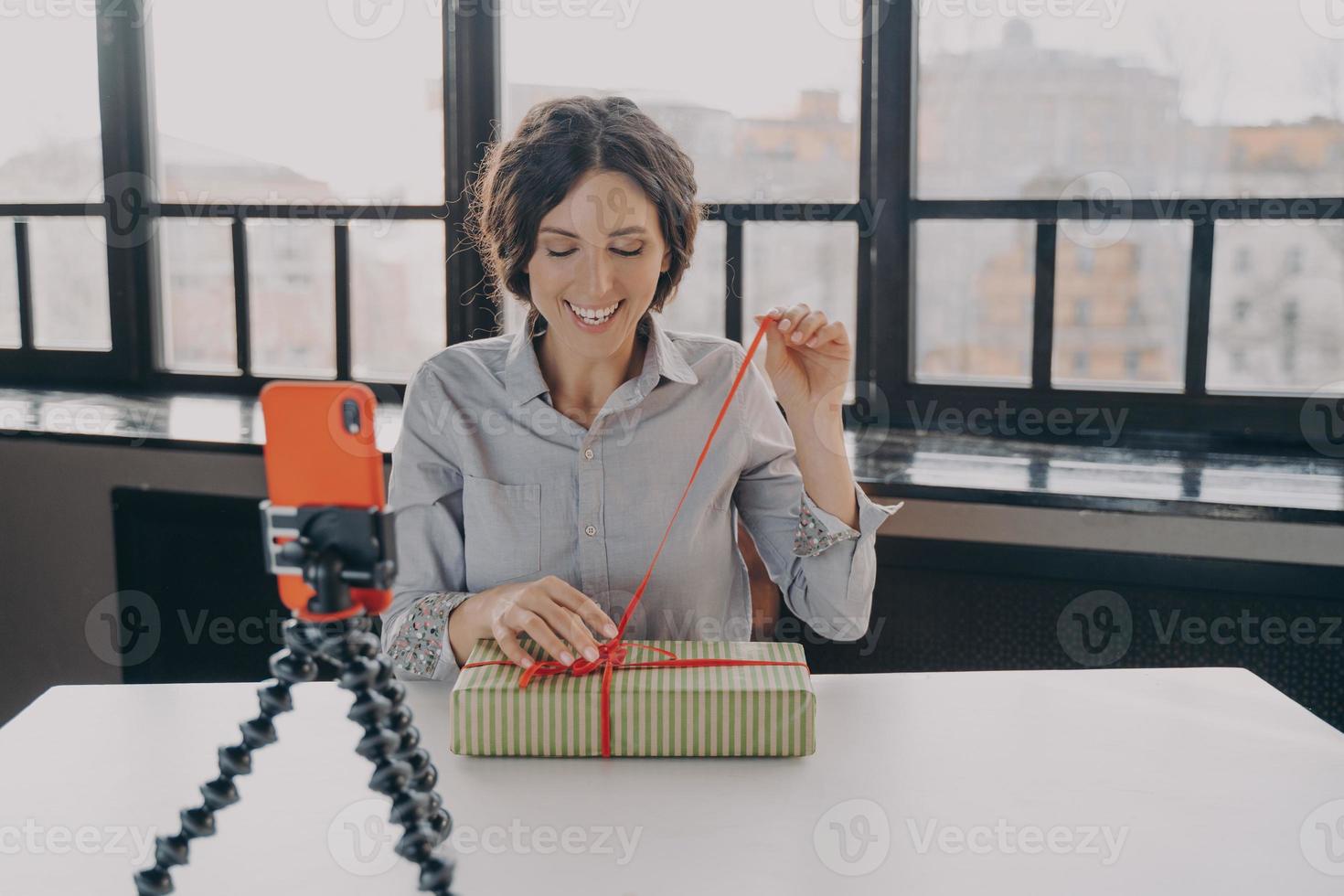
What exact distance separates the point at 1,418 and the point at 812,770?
2.45 meters

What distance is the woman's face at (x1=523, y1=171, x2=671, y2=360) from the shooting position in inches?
60.2

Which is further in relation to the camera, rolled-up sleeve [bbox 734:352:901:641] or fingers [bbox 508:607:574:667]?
rolled-up sleeve [bbox 734:352:901:641]

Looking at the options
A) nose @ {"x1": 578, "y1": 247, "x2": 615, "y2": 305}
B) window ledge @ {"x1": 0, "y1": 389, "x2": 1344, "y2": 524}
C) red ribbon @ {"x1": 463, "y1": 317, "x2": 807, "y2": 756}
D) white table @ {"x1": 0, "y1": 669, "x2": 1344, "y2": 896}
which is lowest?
white table @ {"x1": 0, "y1": 669, "x2": 1344, "y2": 896}

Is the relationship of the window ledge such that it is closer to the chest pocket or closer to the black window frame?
the black window frame

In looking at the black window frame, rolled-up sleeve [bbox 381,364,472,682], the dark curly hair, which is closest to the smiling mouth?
the dark curly hair

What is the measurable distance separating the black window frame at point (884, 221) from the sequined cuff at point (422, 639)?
142cm

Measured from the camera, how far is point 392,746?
74 centimetres

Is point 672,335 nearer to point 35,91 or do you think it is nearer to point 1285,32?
point 1285,32

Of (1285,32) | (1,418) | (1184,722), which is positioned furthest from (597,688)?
(1,418)

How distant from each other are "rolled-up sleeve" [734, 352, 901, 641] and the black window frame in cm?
95

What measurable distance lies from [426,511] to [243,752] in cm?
80

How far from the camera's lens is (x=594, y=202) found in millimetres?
1536

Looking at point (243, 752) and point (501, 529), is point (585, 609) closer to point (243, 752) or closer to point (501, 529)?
point (501, 529)

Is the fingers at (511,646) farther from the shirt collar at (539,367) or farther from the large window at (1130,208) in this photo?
the large window at (1130,208)
